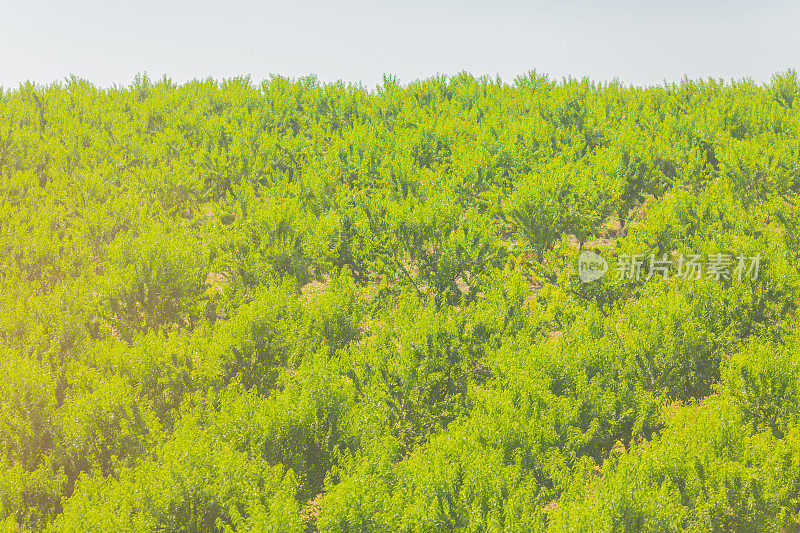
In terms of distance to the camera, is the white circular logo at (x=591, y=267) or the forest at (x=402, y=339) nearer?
the forest at (x=402, y=339)

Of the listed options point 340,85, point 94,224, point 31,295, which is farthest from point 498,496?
point 340,85

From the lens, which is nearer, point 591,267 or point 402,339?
point 402,339

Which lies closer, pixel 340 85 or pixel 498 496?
pixel 498 496

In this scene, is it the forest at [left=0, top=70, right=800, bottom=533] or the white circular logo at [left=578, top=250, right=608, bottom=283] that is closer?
the forest at [left=0, top=70, right=800, bottom=533]

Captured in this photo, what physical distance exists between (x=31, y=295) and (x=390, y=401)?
1479cm

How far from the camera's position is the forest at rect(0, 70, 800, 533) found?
1222cm

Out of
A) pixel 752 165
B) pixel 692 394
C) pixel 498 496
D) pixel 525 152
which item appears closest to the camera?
pixel 498 496

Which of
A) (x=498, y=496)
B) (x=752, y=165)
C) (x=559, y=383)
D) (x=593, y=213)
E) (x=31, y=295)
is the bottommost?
(x=498, y=496)

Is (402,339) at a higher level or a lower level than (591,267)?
lower

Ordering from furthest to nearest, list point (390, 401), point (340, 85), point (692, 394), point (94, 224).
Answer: point (340, 85) < point (94, 224) < point (692, 394) < point (390, 401)

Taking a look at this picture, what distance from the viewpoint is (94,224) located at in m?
26.1

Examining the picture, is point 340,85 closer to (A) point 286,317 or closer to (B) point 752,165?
(B) point 752,165

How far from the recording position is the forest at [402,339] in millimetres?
12219

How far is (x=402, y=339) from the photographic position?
17.5 metres
